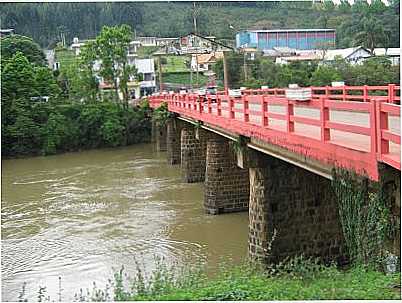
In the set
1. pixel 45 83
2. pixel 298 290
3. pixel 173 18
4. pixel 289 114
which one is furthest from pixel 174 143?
pixel 173 18

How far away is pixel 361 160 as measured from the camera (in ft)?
22.3

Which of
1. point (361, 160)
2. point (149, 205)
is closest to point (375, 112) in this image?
point (361, 160)

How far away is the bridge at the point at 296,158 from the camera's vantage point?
6641mm

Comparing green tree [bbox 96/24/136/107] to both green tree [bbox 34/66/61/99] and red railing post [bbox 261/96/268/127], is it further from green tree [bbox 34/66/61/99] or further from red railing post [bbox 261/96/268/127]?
red railing post [bbox 261/96/268/127]

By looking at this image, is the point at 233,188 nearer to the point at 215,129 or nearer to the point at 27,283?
the point at 215,129

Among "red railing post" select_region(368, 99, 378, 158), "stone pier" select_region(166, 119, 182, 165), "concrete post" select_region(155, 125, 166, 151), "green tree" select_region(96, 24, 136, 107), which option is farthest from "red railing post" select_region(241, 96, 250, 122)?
"green tree" select_region(96, 24, 136, 107)

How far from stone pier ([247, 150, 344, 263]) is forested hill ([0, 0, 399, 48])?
44.5 metres

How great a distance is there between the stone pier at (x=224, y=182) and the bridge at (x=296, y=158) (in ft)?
0.10

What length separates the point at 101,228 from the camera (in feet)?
54.5

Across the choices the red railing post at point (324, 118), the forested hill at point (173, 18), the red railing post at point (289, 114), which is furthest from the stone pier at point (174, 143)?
the forested hill at point (173, 18)

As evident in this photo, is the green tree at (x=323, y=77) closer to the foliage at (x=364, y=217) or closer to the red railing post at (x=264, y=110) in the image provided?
the red railing post at (x=264, y=110)

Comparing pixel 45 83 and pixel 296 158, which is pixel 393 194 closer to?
pixel 296 158

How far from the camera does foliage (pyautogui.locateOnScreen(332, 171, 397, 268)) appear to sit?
259 inches

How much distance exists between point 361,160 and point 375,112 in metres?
0.66
